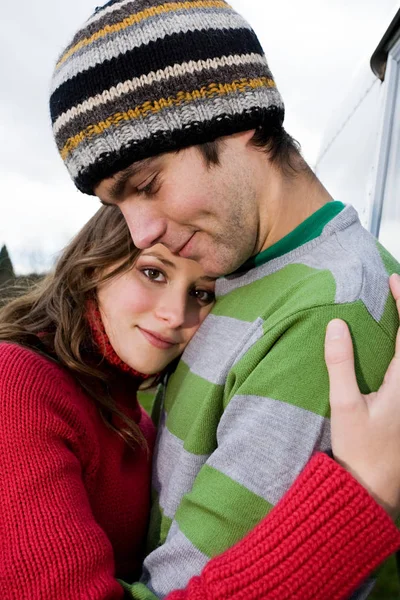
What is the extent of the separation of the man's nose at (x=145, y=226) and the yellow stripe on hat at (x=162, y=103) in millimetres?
228

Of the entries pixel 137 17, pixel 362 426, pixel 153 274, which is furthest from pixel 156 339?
pixel 137 17

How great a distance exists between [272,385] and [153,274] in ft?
2.39

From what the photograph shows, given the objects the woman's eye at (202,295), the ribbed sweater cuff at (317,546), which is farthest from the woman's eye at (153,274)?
the ribbed sweater cuff at (317,546)

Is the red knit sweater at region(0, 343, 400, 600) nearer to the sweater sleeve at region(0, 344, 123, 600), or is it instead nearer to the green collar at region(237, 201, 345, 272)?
the sweater sleeve at region(0, 344, 123, 600)

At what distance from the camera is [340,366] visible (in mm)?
1270

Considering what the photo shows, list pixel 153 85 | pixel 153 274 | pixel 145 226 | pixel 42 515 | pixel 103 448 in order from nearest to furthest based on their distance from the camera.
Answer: pixel 42 515
pixel 153 85
pixel 145 226
pixel 103 448
pixel 153 274

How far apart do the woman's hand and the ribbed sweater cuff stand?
0.14ft

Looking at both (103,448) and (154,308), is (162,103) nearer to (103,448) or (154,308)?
Answer: (154,308)

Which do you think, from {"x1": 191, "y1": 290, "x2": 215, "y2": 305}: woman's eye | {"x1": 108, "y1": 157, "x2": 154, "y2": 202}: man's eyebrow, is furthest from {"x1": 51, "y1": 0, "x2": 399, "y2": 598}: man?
{"x1": 191, "y1": 290, "x2": 215, "y2": 305}: woman's eye

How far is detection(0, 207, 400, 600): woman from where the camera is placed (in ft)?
4.09

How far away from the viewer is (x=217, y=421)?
1588 mm

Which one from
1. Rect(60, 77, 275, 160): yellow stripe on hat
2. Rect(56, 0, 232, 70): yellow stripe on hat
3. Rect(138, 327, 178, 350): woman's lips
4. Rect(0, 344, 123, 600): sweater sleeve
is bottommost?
Rect(0, 344, 123, 600): sweater sleeve

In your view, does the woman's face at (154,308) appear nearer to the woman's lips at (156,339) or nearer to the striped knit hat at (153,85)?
the woman's lips at (156,339)

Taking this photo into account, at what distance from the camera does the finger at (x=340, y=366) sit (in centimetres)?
125
